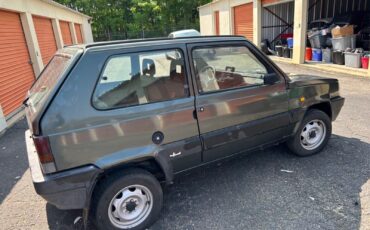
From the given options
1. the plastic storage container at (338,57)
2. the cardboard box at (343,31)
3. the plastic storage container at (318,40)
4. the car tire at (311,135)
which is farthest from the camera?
the plastic storage container at (318,40)

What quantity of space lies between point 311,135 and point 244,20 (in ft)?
45.6

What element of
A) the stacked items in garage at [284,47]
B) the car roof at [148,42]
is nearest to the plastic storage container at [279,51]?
the stacked items in garage at [284,47]

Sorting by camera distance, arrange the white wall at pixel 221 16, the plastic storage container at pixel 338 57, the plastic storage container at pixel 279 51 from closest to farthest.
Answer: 1. the plastic storage container at pixel 338 57
2. the plastic storage container at pixel 279 51
3. the white wall at pixel 221 16

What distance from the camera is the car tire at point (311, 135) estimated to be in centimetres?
363

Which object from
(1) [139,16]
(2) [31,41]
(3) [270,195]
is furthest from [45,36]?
(1) [139,16]

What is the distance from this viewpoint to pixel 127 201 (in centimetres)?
254

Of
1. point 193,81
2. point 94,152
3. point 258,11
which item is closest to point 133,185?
point 94,152

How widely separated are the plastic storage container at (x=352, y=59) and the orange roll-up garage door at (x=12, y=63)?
413 inches

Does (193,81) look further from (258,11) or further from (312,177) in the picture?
(258,11)

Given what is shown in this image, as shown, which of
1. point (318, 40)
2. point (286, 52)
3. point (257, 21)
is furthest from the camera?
point (257, 21)

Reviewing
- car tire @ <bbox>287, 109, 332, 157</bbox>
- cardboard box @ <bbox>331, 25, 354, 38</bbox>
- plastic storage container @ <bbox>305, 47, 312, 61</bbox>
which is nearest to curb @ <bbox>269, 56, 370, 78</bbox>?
plastic storage container @ <bbox>305, 47, 312, 61</bbox>

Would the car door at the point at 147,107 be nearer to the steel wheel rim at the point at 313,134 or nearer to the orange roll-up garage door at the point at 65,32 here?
the steel wheel rim at the point at 313,134

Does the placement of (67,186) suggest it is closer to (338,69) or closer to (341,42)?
(338,69)

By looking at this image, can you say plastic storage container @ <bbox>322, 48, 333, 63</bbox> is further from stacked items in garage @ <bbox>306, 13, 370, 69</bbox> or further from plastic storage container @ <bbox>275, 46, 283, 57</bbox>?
plastic storage container @ <bbox>275, 46, 283, 57</bbox>
